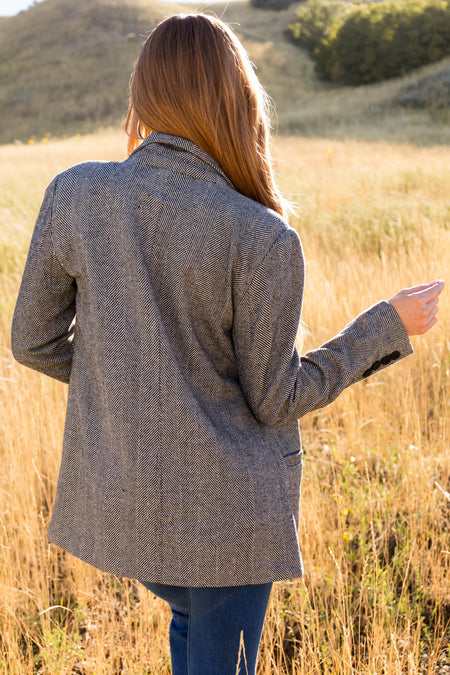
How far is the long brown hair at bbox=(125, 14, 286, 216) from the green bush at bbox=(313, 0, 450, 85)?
3240 cm

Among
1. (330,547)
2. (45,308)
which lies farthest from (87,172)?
(330,547)

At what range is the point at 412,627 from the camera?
2.07m

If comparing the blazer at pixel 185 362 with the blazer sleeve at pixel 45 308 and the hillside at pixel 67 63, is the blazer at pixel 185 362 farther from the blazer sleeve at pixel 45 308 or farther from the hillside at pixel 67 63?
the hillside at pixel 67 63

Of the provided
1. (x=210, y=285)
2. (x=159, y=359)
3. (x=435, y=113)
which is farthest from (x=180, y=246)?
(x=435, y=113)

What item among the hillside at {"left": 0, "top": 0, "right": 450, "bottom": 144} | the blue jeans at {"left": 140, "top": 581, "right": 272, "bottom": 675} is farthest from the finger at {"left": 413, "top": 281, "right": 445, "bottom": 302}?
the hillside at {"left": 0, "top": 0, "right": 450, "bottom": 144}

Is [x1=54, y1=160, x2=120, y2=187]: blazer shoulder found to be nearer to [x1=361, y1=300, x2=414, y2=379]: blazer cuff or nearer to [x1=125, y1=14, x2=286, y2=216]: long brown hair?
[x1=125, y1=14, x2=286, y2=216]: long brown hair

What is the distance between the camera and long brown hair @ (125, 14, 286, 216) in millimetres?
1186

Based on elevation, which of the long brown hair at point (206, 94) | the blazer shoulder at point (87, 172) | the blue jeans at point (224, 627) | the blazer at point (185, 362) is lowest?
the blue jeans at point (224, 627)

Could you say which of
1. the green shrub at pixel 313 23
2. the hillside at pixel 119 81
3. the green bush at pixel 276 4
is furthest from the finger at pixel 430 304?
the green bush at pixel 276 4

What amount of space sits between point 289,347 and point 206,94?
499mm

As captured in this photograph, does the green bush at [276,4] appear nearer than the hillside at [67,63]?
No

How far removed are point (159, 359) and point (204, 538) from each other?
1.13ft

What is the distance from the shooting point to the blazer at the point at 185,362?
116cm

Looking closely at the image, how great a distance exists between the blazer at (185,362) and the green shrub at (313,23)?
136ft
